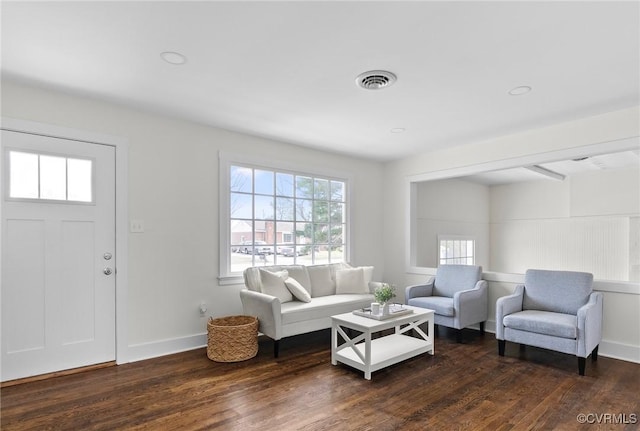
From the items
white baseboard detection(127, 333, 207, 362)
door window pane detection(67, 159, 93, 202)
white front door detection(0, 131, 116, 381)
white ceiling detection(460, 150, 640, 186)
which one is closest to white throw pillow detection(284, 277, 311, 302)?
white baseboard detection(127, 333, 207, 362)

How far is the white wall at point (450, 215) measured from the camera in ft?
19.9

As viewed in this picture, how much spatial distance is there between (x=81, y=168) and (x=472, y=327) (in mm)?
4640

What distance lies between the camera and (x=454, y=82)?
2824mm

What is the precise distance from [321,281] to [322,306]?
631 mm

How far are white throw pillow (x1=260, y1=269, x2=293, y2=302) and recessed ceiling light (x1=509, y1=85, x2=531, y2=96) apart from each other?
2801mm

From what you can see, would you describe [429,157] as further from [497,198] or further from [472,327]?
[497,198]

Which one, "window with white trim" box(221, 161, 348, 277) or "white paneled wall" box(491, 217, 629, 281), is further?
"white paneled wall" box(491, 217, 629, 281)

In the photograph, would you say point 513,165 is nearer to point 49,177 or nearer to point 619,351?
point 619,351

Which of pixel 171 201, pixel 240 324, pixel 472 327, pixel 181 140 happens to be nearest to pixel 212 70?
pixel 181 140

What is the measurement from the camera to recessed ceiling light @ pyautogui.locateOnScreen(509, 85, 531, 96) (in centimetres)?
290

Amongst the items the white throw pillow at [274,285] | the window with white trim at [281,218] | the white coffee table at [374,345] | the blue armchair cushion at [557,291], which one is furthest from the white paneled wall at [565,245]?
the white throw pillow at [274,285]

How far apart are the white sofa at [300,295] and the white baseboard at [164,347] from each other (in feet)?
1.88

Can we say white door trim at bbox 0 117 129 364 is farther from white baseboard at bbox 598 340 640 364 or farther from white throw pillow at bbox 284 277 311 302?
white baseboard at bbox 598 340 640 364

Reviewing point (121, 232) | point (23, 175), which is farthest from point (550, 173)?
point (23, 175)
